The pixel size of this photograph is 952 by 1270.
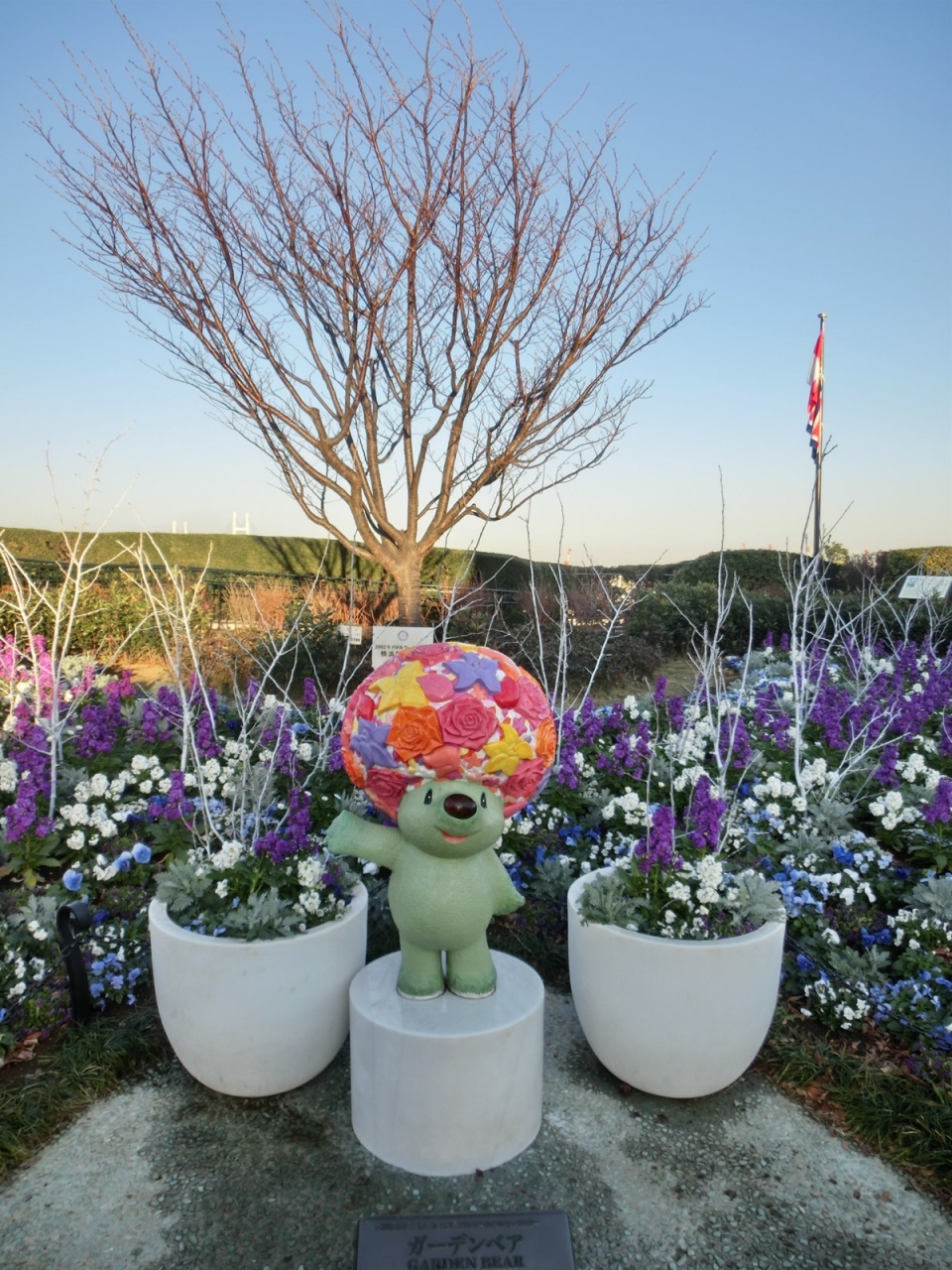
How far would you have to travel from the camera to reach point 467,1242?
72.1 inches

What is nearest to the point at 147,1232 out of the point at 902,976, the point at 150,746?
the point at 902,976

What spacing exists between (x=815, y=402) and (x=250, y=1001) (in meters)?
13.8

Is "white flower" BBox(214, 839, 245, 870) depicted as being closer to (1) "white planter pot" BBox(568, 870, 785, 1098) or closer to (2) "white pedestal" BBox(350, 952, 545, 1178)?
(2) "white pedestal" BBox(350, 952, 545, 1178)

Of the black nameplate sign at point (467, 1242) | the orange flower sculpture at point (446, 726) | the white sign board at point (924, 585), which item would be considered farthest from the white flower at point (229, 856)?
the white sign board at point (924, 585)

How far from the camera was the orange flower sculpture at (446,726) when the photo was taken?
2.14m

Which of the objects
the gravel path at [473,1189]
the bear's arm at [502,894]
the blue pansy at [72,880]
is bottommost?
the gravel path at [473,1189]

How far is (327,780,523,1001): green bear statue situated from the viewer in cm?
216

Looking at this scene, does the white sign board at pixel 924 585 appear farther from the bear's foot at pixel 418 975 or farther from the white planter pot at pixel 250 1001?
the white planter pot at pixel 250 1001

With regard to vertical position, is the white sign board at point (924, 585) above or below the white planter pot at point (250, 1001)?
above

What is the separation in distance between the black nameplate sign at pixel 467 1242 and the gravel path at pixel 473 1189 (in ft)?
0.20

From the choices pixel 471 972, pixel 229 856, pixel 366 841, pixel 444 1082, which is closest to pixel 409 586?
pixel 229 856

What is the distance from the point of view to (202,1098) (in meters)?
2.41

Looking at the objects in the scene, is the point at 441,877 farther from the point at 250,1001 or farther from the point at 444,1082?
the point at 250,1001

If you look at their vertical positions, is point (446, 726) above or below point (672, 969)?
above
